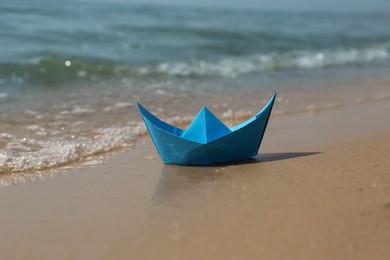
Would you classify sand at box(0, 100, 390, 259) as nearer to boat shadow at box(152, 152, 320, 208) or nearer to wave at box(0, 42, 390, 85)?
boat shadow at box(152, 152, 320, 208)

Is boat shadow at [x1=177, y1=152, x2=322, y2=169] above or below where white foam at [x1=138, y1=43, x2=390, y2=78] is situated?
above

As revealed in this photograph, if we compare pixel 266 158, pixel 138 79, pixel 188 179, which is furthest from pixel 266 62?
pixel 188 179

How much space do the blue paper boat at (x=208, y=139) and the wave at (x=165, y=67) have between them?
4900mm

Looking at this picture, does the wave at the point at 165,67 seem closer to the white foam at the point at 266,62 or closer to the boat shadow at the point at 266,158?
the white foam at the point at 266,62

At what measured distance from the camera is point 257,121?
3.64m

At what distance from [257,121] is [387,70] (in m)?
7.59

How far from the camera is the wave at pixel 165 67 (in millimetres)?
8695

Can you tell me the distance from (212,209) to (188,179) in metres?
0.58

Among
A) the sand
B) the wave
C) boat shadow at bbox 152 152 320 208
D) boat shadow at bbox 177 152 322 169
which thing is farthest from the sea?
boat shadow at bbox 177 152 322 169

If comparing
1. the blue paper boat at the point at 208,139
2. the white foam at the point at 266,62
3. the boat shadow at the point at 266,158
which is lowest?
the white foam at the point at 266,62

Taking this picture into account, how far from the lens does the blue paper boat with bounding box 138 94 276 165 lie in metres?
3.61

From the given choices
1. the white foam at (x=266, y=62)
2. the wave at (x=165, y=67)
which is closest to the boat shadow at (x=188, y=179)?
the wave at (x=165, y=67)

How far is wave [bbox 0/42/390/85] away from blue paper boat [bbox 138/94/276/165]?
4900 millimetres

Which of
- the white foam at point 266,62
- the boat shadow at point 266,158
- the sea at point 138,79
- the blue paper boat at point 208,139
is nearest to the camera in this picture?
the blue paper boat at point 208,139
